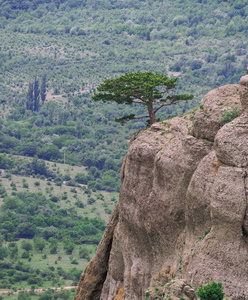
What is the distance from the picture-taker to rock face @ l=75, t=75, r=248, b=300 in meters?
23.5

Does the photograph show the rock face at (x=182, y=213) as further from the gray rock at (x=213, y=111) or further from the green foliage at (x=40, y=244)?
the green foliage at (x=40, y=244)

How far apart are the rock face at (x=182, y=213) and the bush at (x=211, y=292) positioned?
1.12 meters

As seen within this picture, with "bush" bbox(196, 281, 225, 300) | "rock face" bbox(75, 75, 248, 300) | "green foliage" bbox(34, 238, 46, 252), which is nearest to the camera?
"bush" bbox(196, 281, 225, 300)

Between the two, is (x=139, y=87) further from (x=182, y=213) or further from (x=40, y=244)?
(x=40, y=244)

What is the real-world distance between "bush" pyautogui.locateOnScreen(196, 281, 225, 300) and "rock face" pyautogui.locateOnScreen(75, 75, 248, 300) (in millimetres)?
1121

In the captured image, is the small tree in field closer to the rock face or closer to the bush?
the rock face

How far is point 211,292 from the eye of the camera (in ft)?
70.8

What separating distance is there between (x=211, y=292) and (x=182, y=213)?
6.80 metres

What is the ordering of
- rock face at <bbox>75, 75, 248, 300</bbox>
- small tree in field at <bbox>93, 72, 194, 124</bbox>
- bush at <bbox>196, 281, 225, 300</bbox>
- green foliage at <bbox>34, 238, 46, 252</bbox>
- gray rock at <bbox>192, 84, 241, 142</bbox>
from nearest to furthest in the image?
bush at <bbox>196, 281, 225, 300</bbox> < rock face at <bbox>75, 75, 248, 300</bbox> < gray rock at <bbox>192, 84, 241, 142</bbox> < small tree in field at <bbox>93, 72, 194, 124</bbox> < green foliage at <bbox>34, 238, 46, 252</bbox>

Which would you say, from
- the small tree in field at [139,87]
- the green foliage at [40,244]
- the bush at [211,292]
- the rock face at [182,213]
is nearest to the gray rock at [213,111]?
the rock face at [182,213]

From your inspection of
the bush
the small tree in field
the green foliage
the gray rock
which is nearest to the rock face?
the gray rock

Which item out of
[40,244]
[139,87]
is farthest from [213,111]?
[40,244]

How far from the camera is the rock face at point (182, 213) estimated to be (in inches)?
926

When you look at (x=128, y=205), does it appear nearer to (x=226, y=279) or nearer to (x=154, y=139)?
(x=154, y=139)
